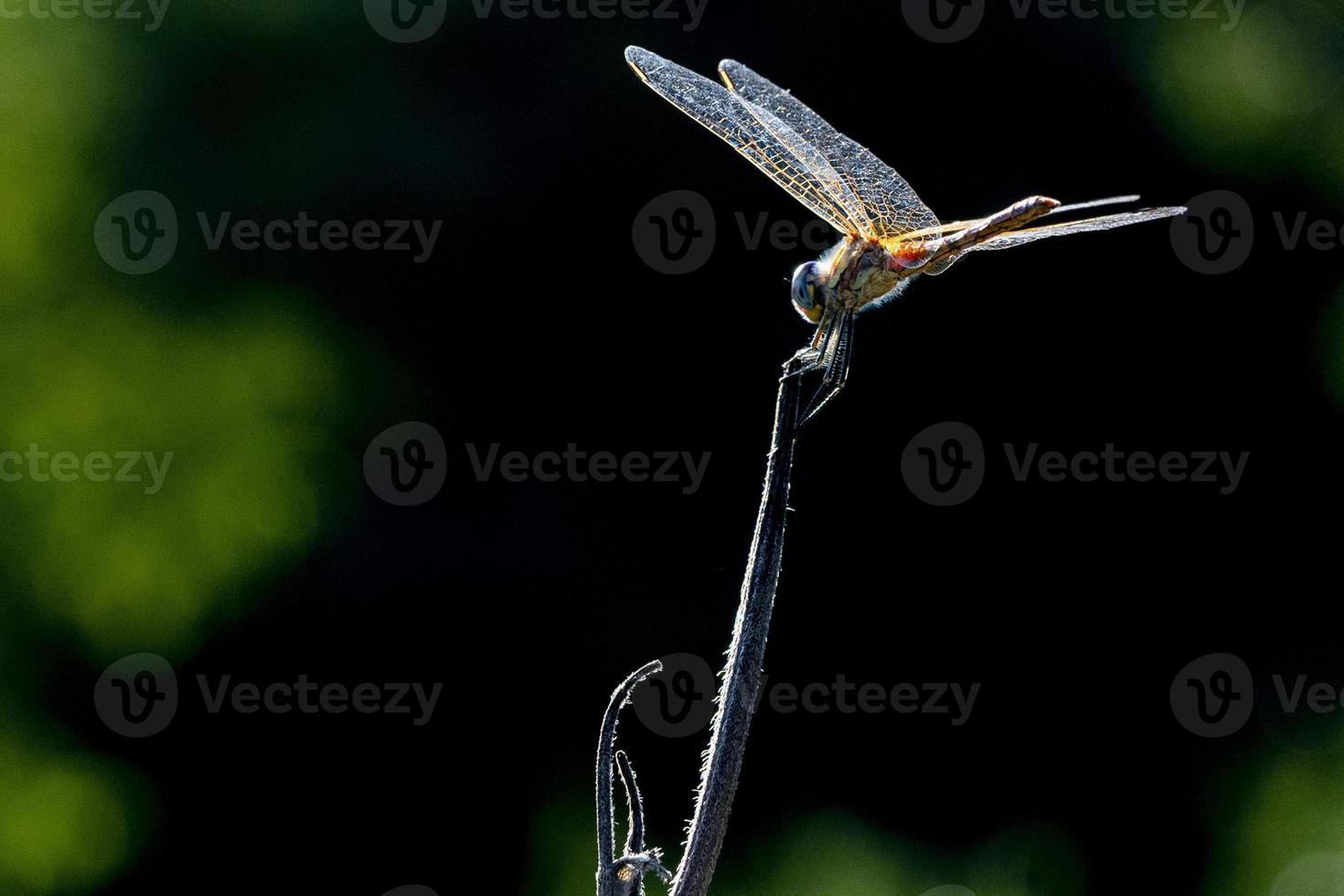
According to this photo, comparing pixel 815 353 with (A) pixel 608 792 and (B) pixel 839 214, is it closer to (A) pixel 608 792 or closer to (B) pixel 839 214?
(A) pixel 608 792

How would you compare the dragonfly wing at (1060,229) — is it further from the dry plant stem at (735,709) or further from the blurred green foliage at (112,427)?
the blurred green foliage at (112,427)

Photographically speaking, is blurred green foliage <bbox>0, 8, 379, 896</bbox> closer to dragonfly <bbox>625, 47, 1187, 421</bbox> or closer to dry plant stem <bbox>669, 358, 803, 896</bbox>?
dragonfly <bbox>625, 47, 1187, 421</bbox>

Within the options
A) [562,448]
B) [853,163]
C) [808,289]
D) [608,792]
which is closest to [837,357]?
[808,289]

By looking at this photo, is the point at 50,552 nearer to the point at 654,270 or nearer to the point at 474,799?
the point at 474,799

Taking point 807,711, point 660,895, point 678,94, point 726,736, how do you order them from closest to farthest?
point 726,736, point 678,94, point 660,895, point 807,711

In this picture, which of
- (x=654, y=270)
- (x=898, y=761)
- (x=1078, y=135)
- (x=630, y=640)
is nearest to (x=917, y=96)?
(x=1078, y=135)

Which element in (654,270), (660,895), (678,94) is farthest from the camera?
(654,270)

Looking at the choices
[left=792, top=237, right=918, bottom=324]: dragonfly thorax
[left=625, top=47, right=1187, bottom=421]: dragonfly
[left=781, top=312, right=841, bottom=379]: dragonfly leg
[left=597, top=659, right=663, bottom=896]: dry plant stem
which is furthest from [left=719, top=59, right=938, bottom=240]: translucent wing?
[left=597, top=659, right=663, bottom=896]: dry plant stem
